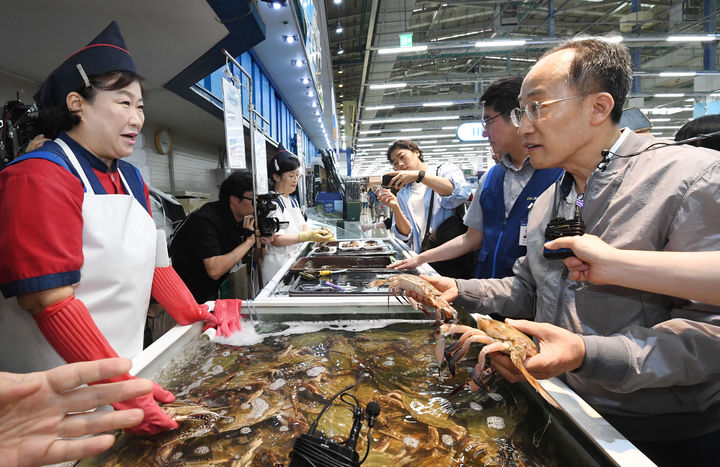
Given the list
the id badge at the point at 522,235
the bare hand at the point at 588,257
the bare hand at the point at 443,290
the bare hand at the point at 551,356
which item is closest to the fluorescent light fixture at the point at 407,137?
the id badge at the point at 522,235

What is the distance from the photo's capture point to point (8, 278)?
95 cm

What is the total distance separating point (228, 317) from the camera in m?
1.57

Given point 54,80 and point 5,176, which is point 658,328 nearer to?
point 5,176

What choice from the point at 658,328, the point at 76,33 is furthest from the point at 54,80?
the point at 658,328

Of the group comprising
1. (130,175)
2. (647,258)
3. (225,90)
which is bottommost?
(647,258)

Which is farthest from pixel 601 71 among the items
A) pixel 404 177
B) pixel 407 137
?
pixel 407 137

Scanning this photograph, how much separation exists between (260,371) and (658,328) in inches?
50.6

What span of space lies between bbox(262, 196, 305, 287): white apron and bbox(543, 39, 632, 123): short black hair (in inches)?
106

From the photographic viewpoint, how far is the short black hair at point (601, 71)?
1129 millimetres

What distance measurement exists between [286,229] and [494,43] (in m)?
8.89

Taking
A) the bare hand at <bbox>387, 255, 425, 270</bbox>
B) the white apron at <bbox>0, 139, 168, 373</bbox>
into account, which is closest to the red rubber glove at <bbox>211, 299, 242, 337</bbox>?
the white apron at <bbox>0, 139, 168, 373</bbox>

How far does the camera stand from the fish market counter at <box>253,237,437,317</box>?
166cm

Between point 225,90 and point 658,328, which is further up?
point 225,90

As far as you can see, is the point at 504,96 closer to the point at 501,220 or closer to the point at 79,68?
the point at 501,220
